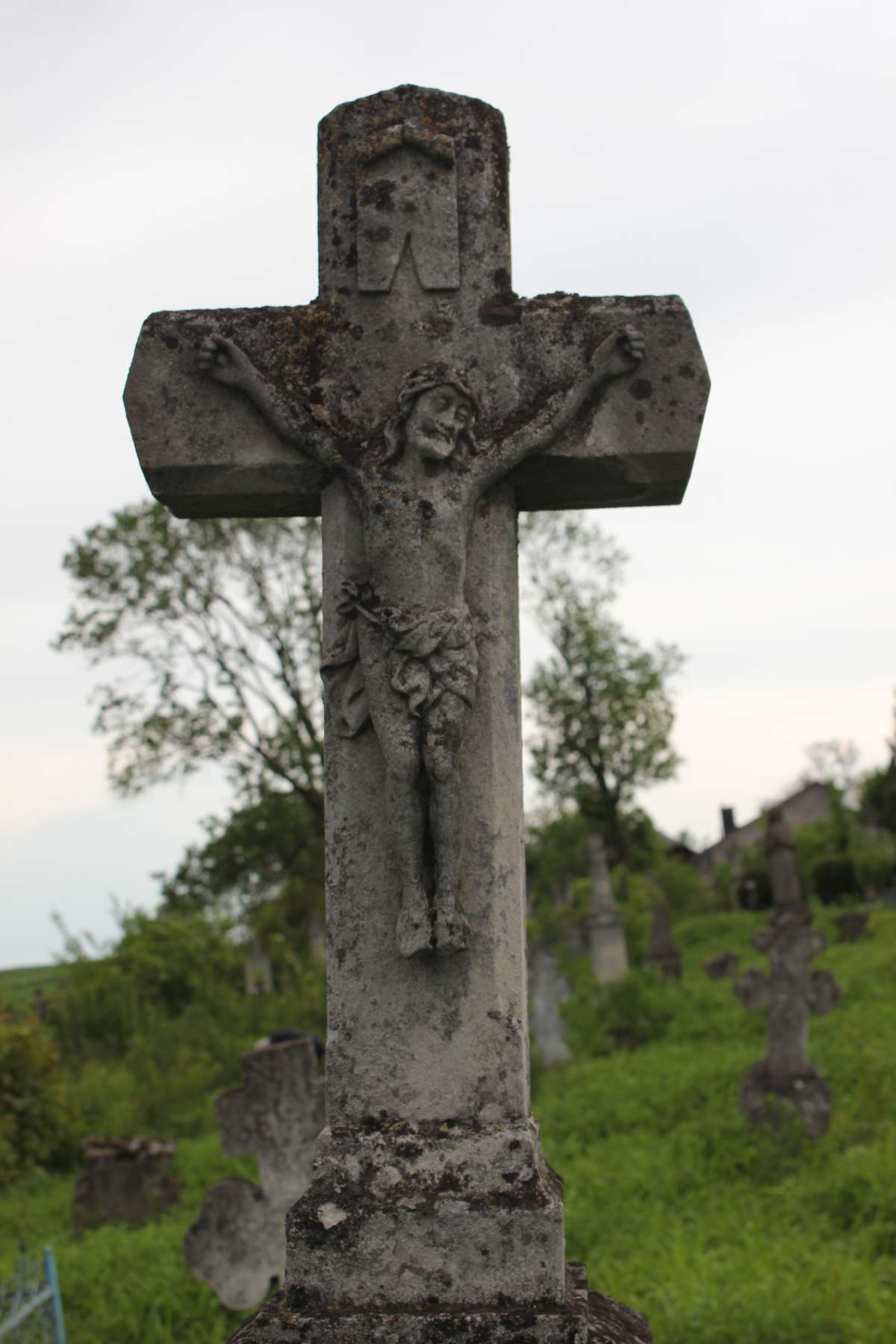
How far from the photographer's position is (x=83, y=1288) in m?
8.37

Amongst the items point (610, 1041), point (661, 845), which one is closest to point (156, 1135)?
point (610, 1041)

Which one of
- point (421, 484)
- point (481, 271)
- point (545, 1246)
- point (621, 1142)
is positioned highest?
point (481, 271)

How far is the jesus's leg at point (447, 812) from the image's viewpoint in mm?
2928

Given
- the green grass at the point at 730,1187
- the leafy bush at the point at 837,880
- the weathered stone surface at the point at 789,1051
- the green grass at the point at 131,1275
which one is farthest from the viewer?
the leafy bush at the point at 837,880

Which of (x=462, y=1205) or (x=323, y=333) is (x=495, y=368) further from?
(x=462, y=1205)

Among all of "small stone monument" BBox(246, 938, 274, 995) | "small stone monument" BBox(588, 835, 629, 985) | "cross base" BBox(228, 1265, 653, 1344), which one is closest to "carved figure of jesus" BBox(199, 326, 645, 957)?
"cross base" BBox(228, 1265, 653, 1344)

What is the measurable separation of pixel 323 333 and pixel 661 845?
36.0 metres

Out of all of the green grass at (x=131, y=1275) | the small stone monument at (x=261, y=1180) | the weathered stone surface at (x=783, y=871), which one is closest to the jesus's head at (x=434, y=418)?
the small stone monument at (x=261, y=1180)

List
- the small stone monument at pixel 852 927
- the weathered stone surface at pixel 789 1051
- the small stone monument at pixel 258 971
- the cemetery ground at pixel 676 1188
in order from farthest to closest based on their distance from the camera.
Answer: the small stone monument at pixel 258 971
the small stone monument at pixel 852 927
the weathered stone surface at pixel 789 1051
the cemetery ground at pixel 676 1188

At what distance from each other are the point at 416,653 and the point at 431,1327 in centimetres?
146

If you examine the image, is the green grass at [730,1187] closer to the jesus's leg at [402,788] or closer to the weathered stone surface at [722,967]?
the jesus's leg at [402,788]

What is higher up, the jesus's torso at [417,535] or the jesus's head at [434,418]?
the jesus's head at [434,418]

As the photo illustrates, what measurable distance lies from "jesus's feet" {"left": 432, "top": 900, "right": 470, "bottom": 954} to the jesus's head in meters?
1.10

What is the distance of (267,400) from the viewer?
10.8 ft
